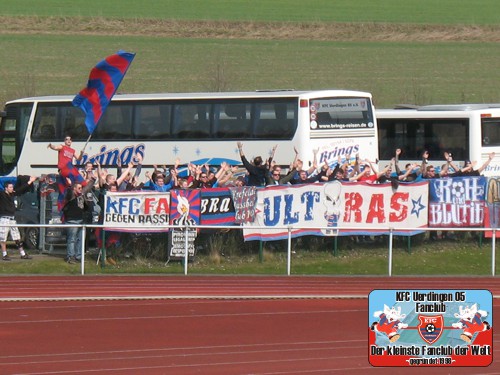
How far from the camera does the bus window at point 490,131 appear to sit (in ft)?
110

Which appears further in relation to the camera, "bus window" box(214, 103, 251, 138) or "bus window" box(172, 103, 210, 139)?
"bus window" box(172, 103, 210, 139)

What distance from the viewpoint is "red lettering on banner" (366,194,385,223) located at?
2416 centimetres

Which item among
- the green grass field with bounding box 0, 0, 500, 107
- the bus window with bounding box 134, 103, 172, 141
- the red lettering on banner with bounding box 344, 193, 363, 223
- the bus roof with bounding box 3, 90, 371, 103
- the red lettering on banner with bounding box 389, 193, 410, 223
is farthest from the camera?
the green grass field with bounding box 0, 0, 500, 107

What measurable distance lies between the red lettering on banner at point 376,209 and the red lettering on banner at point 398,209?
20 centimetres

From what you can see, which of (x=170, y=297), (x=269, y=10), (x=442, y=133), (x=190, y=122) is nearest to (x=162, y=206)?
(x=170, y=297)

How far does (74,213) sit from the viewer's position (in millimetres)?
22359

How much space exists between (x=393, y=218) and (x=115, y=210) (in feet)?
18.4

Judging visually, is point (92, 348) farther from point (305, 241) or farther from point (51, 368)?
point (305, 241)

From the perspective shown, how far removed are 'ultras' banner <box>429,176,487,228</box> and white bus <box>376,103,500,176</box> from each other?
7979mm

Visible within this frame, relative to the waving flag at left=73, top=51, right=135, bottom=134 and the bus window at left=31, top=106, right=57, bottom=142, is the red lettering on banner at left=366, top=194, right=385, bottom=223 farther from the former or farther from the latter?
the bus window at left=31, top=106, right=57, bottom=142

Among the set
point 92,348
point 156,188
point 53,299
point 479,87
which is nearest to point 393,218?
point 156,188

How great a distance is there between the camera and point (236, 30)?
6950 cm

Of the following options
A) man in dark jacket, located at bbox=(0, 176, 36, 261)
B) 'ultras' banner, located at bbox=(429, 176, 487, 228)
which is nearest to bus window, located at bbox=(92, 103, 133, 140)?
man in dark jacket, located at bbox=(0, 176, 36, 261)

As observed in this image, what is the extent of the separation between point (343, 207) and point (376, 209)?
754 mm
